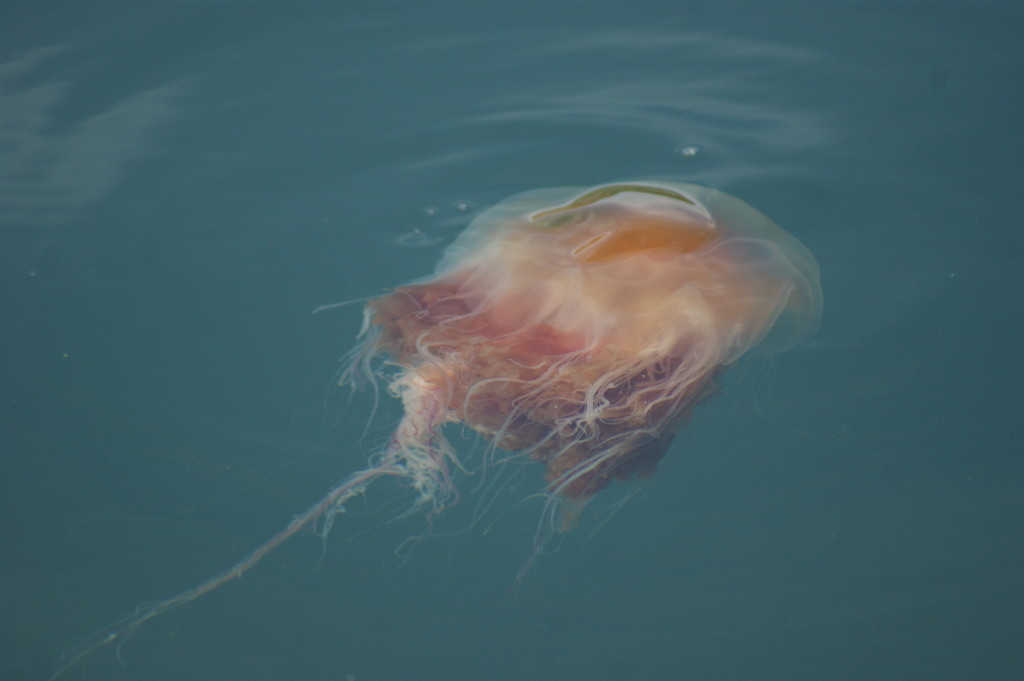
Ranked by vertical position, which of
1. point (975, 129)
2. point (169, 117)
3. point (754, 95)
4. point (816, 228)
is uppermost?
point (169, 117)

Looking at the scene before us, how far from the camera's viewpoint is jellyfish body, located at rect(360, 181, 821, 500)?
111 inches

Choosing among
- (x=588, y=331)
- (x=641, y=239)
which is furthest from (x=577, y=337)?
(x=641, y=239)

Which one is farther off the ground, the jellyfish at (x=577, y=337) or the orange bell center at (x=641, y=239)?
the orange bell center at (x=641, y=239)

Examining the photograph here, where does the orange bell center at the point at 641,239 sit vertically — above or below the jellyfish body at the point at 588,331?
above

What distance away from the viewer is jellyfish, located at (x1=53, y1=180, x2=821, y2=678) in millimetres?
2809

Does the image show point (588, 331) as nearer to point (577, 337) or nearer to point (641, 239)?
point (577, 337)

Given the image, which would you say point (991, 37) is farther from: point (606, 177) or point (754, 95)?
point (606, 177)

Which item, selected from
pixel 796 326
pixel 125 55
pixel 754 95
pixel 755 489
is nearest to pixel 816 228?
pixel 796 326

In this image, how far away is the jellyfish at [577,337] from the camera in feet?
9.21

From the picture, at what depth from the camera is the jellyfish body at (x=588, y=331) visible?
2.81 meters

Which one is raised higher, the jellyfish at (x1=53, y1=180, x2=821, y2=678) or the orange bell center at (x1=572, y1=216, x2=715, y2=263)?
the orange bell center at (x1=572, y1=216, x2=715, y2=263)

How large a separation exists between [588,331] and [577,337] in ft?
0.17

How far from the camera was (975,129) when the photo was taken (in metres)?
3.69

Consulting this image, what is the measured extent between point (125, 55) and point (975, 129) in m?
4.87
